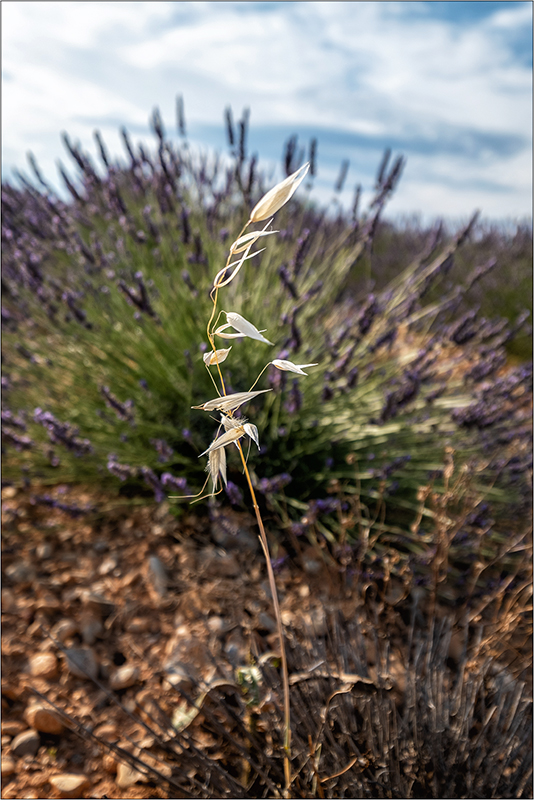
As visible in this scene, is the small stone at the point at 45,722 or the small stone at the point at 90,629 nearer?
the small stone at the point at 45,722

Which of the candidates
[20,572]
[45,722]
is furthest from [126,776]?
[20,572]

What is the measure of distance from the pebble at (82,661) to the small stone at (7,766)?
0.91 ft

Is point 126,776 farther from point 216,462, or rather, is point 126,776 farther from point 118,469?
point 216,462

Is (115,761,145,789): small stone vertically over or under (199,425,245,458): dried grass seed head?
under

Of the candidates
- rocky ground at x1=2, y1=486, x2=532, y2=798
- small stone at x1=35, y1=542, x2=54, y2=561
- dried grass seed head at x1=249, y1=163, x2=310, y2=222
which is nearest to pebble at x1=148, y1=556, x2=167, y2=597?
rocky ground at x1=2, y1=486, x2=532, y2=798

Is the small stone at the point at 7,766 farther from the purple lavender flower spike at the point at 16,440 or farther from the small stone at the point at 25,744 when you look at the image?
the purple lavender flower spike at the point at 16,440

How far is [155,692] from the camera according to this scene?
160cm

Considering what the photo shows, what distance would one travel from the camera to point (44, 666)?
170cm

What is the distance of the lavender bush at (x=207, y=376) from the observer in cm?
210

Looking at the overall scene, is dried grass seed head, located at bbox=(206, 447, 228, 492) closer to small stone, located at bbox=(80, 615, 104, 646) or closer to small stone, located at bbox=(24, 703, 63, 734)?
small stone, located at bbox=(24, 703, 63, 734)

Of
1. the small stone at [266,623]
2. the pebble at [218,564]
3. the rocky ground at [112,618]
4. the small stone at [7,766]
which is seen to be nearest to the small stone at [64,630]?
the rocky ground at [112,618]

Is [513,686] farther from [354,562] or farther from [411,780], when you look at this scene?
[354,562]

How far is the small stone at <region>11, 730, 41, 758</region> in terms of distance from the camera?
1.46 meters

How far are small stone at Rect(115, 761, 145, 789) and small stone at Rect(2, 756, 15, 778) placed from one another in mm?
293
